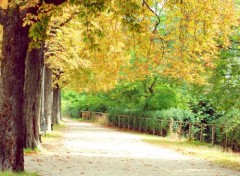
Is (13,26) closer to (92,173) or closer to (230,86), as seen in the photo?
(92,173)

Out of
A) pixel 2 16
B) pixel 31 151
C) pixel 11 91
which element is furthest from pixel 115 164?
pixel 2 16

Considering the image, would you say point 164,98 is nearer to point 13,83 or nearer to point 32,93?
point 32,93

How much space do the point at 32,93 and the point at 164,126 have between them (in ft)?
57.7

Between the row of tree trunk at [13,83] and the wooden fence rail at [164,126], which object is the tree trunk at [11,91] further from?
the wooden fence rail at [164,126]

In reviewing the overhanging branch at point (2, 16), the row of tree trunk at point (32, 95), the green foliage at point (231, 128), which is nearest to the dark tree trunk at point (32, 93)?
the row of tree trunk at point (32, 95)

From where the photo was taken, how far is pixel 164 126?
35.1 metres

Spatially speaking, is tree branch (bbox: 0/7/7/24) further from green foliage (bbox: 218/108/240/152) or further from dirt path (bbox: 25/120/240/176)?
green foliage (bbox: 218/108/240/152)

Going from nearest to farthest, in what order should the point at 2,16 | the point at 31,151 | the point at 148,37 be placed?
the point at 2,16, the point at 148,37, the point at 31,151

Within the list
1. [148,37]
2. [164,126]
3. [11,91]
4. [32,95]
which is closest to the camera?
[11,91]

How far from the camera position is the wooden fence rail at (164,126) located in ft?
90.4

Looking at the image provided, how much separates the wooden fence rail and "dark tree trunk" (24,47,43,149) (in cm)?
1030

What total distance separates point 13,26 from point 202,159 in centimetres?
1020

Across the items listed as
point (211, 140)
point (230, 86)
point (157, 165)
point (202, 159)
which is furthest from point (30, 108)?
point (211, 140)

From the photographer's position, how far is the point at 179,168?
1555cm
